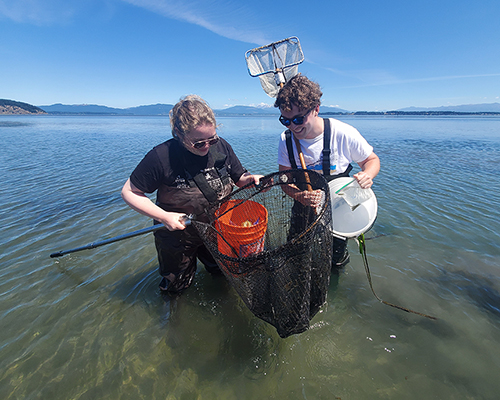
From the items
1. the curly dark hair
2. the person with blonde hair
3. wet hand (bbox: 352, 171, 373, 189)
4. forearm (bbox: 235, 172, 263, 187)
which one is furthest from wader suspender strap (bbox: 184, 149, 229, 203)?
wet hand (bbox: 352, 171, 373, 189)

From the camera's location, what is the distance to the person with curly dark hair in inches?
88.8

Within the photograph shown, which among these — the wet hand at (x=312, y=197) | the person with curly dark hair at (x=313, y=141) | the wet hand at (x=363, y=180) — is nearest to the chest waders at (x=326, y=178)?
the person with curly dark hair at (x=313, y=141)

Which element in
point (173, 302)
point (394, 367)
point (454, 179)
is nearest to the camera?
point (394, 367)

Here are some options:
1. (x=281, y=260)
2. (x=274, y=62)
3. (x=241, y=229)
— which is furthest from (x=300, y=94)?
(x=274, y=62)

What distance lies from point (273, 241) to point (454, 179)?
8409 millimetres

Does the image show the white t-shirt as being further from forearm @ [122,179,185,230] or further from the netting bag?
the netting bag

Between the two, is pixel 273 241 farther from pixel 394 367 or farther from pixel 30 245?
pixel 30 245

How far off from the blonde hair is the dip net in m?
0.83

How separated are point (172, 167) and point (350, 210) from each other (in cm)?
186

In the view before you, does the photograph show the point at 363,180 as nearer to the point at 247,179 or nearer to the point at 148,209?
the point at 247,179

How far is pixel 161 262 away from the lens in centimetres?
279

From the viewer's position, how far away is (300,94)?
2.22 metres

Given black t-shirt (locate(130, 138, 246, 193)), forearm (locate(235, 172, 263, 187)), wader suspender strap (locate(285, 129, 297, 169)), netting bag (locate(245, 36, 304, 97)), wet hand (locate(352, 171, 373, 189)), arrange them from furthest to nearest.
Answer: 1. netting bag (locate(245, 36, 304, 97))
2. forearm (locate(235, 172, 263, 187))
3. wader suspender strap (locate(285, 129, 297, 169))
4. black t-shirt (locate(130, 138, 246, 193))
5. wet hand (locate(352, 171, 373, 189))

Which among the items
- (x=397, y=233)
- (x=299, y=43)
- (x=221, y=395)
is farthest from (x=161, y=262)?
(x=397, y=233)
